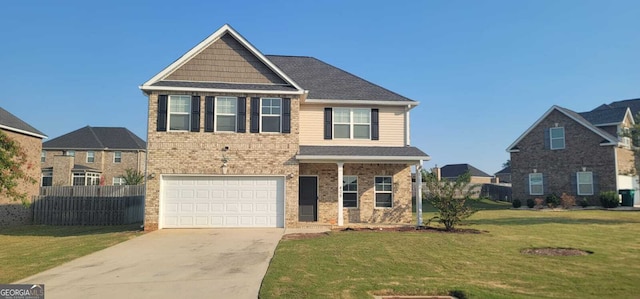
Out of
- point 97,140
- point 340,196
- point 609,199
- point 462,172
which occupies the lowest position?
point 609,199

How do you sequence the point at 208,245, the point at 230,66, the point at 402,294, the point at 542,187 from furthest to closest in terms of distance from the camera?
the point at 542,187 < the point at 230,66 < the point at 208,245 < the point at 402,294

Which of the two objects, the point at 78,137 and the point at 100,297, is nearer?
the point at 100,297

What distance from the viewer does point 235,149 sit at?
17.5 metres

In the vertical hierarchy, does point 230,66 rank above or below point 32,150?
above

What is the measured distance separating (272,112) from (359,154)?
4.15 metres

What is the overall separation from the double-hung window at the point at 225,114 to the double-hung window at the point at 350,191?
5.70 meters

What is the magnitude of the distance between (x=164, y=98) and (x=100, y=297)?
1143cm

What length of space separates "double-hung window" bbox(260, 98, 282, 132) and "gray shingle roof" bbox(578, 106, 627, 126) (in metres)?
27.3

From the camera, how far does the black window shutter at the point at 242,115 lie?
17656 mm

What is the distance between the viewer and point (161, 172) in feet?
56.4

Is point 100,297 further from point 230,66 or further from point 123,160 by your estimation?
point 123,160

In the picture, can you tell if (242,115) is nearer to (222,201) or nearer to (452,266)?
(222,201)

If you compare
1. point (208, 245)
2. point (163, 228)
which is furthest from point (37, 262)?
point (163, 228)

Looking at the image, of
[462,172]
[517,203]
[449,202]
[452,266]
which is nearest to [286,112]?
[449,202]
